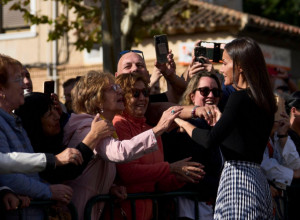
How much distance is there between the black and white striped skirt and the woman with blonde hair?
1.95 ft

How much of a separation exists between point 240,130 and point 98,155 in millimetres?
1006

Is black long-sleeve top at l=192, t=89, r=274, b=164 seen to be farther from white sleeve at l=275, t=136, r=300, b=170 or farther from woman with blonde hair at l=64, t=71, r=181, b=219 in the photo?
white sleeve at l=275, t=136, r=300, b=170

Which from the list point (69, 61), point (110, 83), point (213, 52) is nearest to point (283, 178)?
point (213, 52)

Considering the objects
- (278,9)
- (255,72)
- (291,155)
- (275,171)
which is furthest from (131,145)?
(278,9)

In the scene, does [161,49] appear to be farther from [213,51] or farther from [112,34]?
Answer: [112,34]

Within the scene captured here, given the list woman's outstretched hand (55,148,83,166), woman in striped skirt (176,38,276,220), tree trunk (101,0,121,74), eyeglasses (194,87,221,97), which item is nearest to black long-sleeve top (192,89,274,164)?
woman in striped skirt (176,38,276,220)

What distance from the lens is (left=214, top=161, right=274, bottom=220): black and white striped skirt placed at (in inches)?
181

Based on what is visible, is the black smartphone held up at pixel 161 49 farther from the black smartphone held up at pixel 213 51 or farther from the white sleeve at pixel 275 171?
the white sleeve at pixel 275 171

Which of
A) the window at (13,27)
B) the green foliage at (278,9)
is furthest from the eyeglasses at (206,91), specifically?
the green foliage at (278,9)

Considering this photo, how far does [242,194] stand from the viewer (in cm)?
462

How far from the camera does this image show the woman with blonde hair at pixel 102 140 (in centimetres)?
449

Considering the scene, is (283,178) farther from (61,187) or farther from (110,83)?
(61,187)

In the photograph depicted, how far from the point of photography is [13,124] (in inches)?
166

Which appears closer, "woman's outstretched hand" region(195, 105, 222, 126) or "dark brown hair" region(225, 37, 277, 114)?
"dark brown hair" region(225, 37, 277, 114)
